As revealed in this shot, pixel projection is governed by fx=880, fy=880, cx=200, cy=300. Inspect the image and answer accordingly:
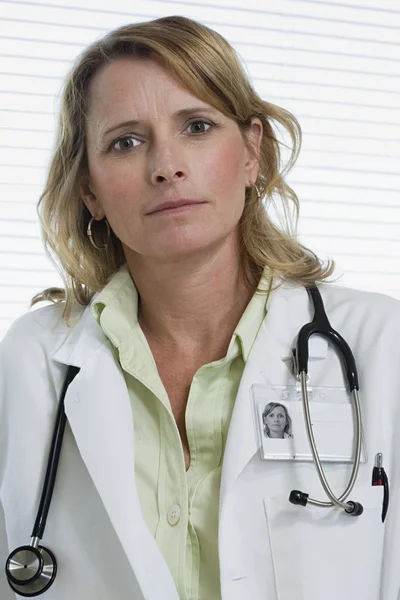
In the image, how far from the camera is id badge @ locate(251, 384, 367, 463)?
1.41 meters

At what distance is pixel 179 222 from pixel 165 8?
964mm

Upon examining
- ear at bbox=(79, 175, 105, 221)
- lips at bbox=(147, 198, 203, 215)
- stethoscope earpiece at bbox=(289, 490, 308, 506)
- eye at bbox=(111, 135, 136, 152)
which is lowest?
stethoscope earpiece at bbox=(289, 490, 308, 506)

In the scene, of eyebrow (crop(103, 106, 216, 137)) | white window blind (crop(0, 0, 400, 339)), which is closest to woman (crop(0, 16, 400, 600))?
eyebrow (crop(103, 106, 216, 137))

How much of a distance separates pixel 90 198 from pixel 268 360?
510 millimetres

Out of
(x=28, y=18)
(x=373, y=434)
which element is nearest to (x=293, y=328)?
(x=373, y=434)

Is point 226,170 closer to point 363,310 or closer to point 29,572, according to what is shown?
point 363,310

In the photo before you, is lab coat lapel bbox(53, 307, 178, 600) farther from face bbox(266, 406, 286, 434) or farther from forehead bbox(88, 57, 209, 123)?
forehead bbox(88, 57, 209, 123)

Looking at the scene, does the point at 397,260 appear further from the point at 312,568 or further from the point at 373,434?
the point at 312,568

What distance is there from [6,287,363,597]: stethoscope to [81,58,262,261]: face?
0.24 meters

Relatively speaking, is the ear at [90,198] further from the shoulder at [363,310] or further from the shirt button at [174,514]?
the shirt button at [174,514]

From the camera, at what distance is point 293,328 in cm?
154

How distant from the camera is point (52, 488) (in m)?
1.50

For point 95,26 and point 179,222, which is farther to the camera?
point 95,26

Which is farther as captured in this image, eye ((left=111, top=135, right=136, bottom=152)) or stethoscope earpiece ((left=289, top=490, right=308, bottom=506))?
eye ((left=111, top=135, right=136, bottom=152))
